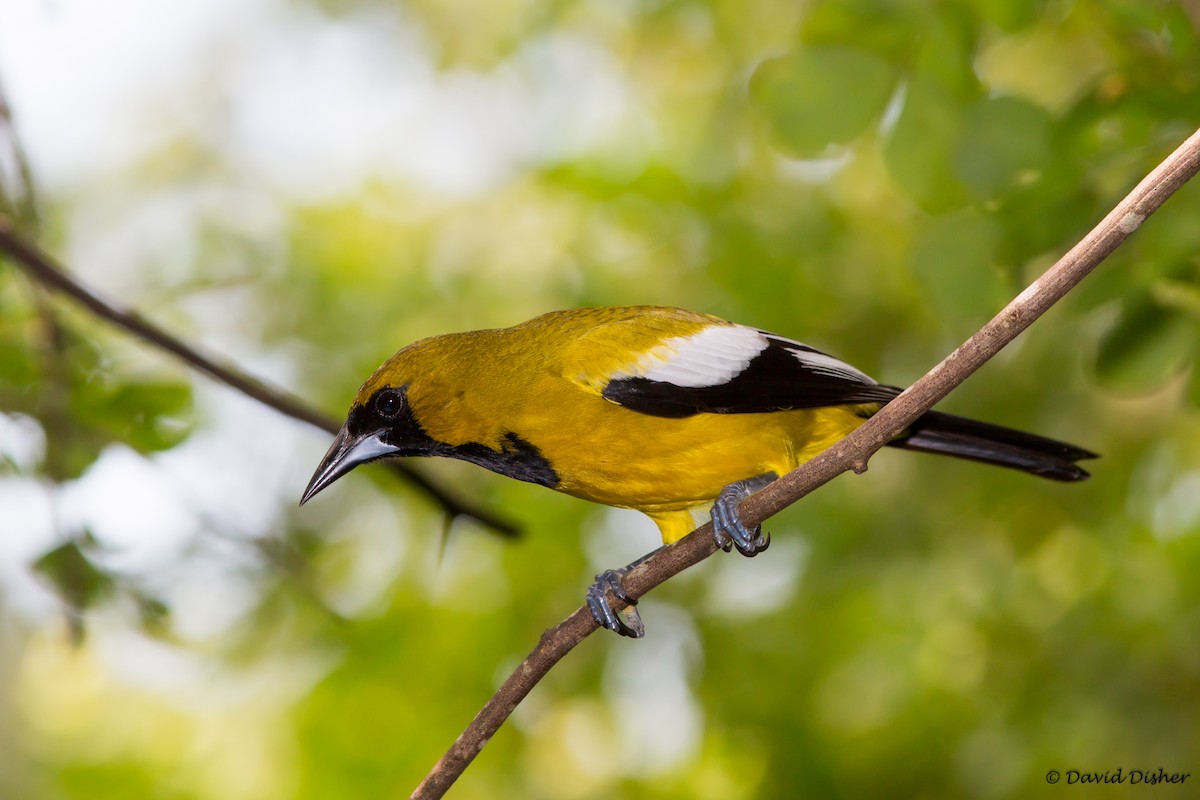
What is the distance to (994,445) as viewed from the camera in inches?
161

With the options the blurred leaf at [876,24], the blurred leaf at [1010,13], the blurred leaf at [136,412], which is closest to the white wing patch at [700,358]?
the blurred leaf at [876,24]

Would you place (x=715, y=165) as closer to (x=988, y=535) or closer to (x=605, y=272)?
(x=605, y=272)

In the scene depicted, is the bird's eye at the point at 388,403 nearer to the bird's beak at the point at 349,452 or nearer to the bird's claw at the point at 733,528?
the bird's beak at the point at 349,452

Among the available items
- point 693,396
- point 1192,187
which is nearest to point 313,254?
point 693,396

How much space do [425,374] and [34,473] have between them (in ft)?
4.85

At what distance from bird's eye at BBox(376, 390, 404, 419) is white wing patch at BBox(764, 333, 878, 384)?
148 cm

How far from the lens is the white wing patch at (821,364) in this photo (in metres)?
3.98

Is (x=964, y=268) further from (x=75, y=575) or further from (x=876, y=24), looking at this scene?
(x=75, y=575)

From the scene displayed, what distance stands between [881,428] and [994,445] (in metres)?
1.68

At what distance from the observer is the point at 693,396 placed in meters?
3.77

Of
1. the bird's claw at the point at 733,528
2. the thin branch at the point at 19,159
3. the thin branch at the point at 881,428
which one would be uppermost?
the thin branch at the point at 19,159

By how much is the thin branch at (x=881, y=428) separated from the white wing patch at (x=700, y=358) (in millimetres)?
787
